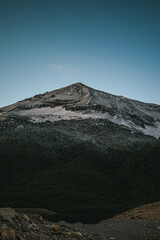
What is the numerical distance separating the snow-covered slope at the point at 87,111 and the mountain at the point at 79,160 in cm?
42

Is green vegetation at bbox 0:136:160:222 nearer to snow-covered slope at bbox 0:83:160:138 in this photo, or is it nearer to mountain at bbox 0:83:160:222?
mountain at bbox 0:83:160:222

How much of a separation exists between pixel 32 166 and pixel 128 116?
60.2 m

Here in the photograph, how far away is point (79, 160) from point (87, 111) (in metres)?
41.8

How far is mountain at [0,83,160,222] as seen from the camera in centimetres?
2945

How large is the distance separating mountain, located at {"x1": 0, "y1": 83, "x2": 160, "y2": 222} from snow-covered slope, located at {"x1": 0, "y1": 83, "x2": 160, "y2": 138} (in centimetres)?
42

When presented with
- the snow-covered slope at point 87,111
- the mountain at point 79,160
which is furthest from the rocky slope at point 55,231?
the snow-covered slope at point 87,111

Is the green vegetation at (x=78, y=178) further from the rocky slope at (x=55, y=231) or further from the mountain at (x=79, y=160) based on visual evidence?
the rocky slope at (x=55, y=231)

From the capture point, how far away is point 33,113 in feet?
291

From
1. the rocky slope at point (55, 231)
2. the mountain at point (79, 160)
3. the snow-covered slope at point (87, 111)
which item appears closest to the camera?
the rocky slope at point (55, 231)

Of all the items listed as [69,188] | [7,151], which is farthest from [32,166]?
[69,188]

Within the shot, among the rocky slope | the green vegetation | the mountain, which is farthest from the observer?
the mountain

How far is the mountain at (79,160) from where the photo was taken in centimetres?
2945

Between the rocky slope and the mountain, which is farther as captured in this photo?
the mountain

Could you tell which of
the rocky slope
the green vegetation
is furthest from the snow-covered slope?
→ the rocky slope
